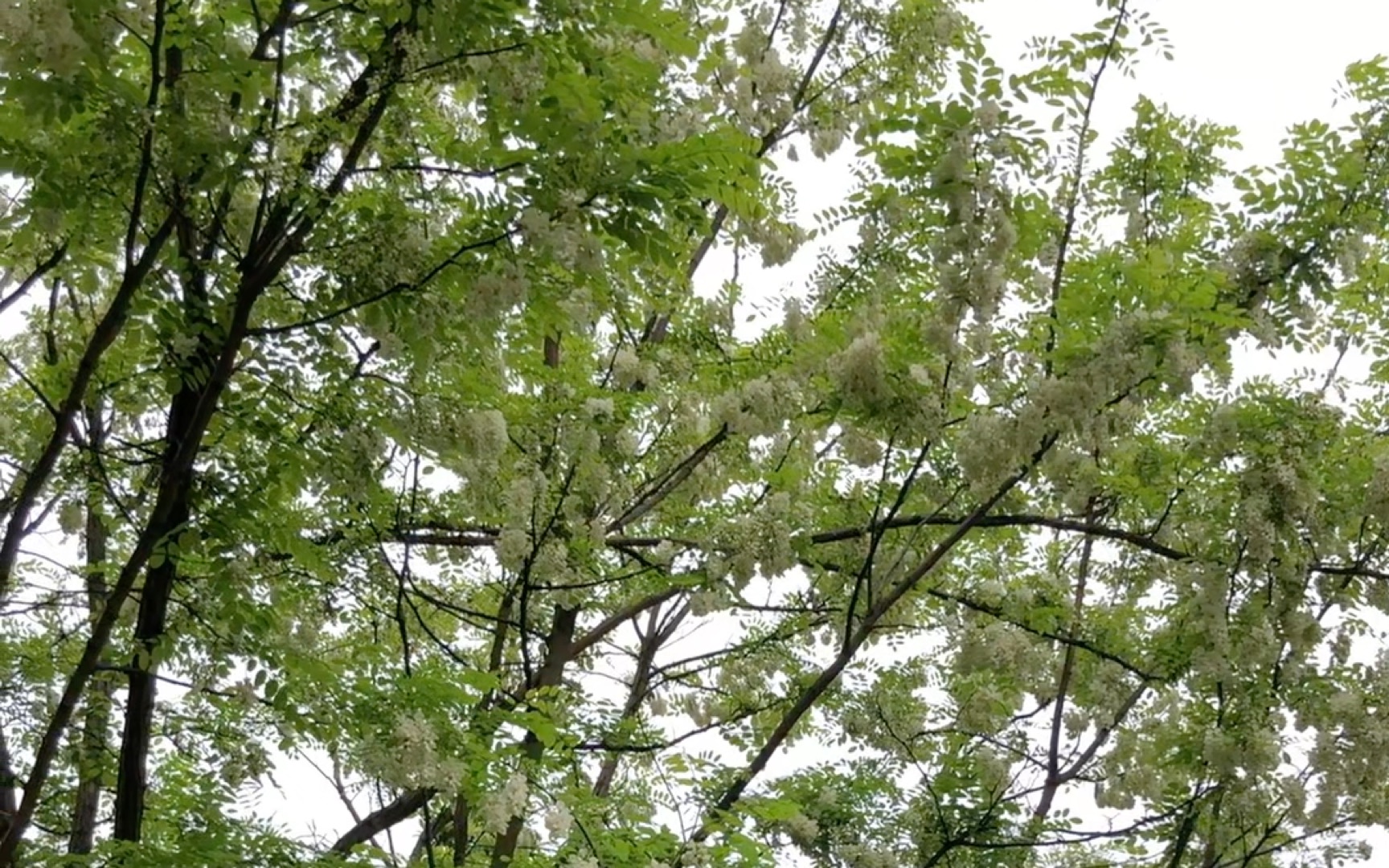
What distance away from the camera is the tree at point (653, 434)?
3402 mm

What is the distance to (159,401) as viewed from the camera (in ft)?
15.9

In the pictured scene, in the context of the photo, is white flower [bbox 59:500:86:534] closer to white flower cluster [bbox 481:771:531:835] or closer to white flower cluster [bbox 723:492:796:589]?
white flower cluster [bbox 481:771:531:835]

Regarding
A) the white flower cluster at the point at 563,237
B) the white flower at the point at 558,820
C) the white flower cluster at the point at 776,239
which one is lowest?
the white flower at the point at 558,820

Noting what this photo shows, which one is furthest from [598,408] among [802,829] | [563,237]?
[802,829]

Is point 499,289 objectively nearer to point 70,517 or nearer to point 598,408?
point 598,408

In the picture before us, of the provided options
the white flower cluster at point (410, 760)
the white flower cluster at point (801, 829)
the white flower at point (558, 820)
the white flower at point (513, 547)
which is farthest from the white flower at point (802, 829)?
the white flower cluster at point (410, 760)

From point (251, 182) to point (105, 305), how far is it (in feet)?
11.5

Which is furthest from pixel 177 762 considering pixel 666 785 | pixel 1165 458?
pixel 1165 458

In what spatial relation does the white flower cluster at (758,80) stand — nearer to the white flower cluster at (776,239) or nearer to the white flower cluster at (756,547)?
the white flower cluster at (776,239)

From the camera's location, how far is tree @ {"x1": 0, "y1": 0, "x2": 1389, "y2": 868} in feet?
11.2

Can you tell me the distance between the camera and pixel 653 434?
258 inches

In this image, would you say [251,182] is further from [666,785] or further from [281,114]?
[666,785]

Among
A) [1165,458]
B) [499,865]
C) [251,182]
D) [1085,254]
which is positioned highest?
[1085,254]

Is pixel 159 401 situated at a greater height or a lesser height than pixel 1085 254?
lesser
